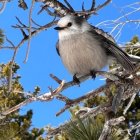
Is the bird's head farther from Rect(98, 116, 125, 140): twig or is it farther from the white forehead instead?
Rect(98, 116, 125, 140): twig

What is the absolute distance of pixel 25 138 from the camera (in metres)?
12.0

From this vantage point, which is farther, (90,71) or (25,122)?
(25,122)

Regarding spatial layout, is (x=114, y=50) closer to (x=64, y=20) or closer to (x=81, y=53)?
(x=81, y=53)

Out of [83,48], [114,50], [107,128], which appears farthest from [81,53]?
→ [107,128]

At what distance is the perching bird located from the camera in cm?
304

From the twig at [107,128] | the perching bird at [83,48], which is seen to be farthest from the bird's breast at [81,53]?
the twig at [107,128]

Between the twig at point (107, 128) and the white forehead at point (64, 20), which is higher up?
the white forehead at point (64, 20)

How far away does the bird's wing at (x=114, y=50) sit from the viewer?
113 inches

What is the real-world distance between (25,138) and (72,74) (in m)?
9.07

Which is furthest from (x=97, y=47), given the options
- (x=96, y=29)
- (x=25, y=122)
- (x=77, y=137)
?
(x=25, y=122)

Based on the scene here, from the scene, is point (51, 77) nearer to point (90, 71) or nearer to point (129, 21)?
point (90, 71)

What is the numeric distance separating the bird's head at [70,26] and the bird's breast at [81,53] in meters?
0.06

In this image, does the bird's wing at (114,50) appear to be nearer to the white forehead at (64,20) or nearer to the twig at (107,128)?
the white forehead at (64,20)

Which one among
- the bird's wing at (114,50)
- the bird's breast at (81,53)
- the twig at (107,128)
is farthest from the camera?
the bird's breast at (81,53)
